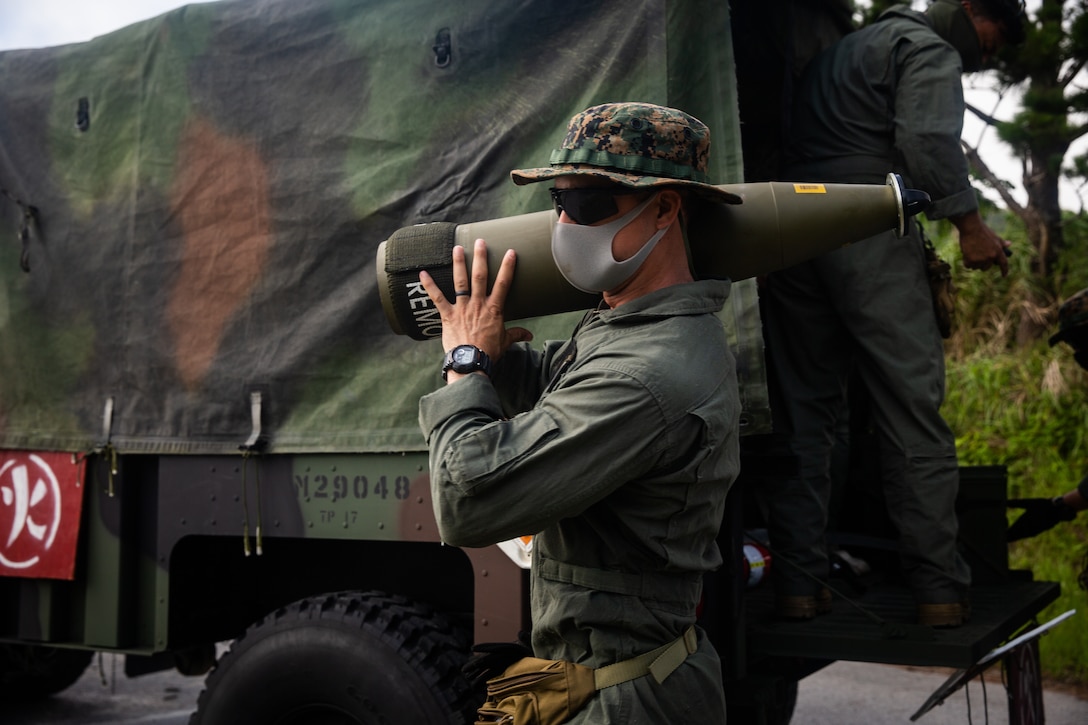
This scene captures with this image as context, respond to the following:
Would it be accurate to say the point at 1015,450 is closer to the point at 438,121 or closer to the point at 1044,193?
the point at 1044,193

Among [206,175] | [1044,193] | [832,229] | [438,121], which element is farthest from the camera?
[1044,193]

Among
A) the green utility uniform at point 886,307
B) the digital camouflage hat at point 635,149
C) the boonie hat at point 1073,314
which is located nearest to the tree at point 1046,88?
the boonie hat at point 1073,314

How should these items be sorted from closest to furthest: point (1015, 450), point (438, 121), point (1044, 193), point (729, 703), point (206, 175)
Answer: point (729, 703), point (438, 121), point (206, 175), point (1015, 450), point (1044, 193)

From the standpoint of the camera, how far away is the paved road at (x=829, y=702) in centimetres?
492

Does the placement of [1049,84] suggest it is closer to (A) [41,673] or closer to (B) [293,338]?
(B) [293,338]

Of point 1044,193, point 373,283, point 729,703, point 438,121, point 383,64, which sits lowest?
point 729,703

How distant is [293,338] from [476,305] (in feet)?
4.13

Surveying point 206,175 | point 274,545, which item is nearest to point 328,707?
point 274,545

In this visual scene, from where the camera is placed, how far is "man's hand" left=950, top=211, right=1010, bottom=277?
3.19 metres

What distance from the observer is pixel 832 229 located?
2.10m

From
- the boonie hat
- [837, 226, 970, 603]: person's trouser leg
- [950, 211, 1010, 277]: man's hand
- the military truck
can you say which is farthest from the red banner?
the boonie hat

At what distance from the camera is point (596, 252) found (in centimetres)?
196

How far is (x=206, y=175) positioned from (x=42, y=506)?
3.86 ft

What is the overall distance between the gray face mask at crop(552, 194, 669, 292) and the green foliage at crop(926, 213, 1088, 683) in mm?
4483
